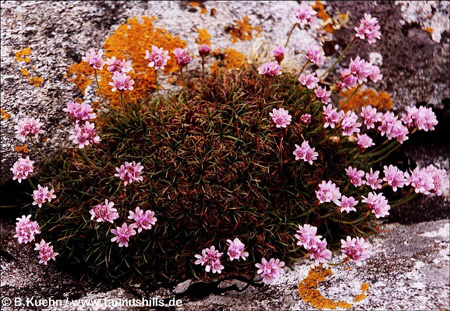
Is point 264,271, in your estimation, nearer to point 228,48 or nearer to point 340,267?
point 340,267

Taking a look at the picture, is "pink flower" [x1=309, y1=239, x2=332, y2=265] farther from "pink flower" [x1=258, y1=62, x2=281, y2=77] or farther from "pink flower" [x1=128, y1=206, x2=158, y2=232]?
"pink flower" [x1=258, y1=62, x2=281, y2=77]

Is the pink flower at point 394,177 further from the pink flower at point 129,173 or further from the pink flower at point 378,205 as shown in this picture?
the pink flower at point 129,173

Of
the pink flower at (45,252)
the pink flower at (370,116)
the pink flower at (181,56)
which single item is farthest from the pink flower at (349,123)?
the pink flower at (45,252)

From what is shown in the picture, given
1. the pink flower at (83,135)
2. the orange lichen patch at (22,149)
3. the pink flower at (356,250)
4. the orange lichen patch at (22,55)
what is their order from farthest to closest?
the orange lichen patch at (22,55), the orange lichen patch at (22,149), the pink flower at (83,135), the pink flower at (356,250)

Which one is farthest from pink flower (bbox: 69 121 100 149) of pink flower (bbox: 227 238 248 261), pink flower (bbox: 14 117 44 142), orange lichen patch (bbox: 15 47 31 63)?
pink flower (bbox: 227 238 248 261)

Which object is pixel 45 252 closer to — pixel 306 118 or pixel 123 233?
pixel 123 233

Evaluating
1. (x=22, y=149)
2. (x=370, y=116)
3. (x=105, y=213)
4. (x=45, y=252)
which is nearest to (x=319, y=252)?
(x=370, y=116)
